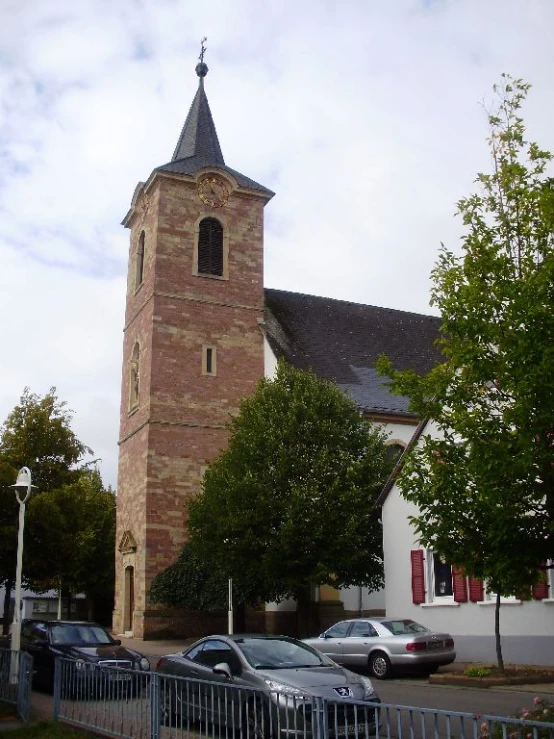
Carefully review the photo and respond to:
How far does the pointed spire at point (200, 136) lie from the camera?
39438mm

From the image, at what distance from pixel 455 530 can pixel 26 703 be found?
6.28m

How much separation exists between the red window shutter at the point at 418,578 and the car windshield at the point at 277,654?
11.4 meters

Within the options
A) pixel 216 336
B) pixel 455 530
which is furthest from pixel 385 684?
pixel 216 336

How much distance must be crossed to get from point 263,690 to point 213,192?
107 feet

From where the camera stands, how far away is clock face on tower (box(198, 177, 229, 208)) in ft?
123

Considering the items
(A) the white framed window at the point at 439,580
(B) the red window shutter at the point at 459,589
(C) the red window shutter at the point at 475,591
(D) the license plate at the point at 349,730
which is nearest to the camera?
(D) the license plate at the point at 349,730

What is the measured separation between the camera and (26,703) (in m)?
11.7

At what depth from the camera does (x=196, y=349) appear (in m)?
34.9

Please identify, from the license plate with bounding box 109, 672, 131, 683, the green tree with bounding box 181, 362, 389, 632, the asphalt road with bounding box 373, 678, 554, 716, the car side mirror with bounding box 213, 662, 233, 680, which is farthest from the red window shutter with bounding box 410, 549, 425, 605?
the license plate with bounding box 109, 672, 131, 683

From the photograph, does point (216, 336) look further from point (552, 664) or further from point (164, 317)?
point (552, 664)

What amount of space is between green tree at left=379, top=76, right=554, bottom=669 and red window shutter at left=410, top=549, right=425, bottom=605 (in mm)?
10708

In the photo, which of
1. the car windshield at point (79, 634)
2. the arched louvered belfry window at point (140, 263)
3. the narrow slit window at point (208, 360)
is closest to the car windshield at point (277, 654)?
the car windshield at point (79, 634)

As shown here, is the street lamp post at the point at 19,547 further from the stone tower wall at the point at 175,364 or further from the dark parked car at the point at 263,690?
the stone tower wall at the point at 175,364

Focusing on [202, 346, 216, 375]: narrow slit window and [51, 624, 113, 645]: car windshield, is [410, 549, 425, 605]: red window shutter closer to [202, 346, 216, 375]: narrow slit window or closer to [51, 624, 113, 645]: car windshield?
[51, 624, 113, 645]: car windshield
